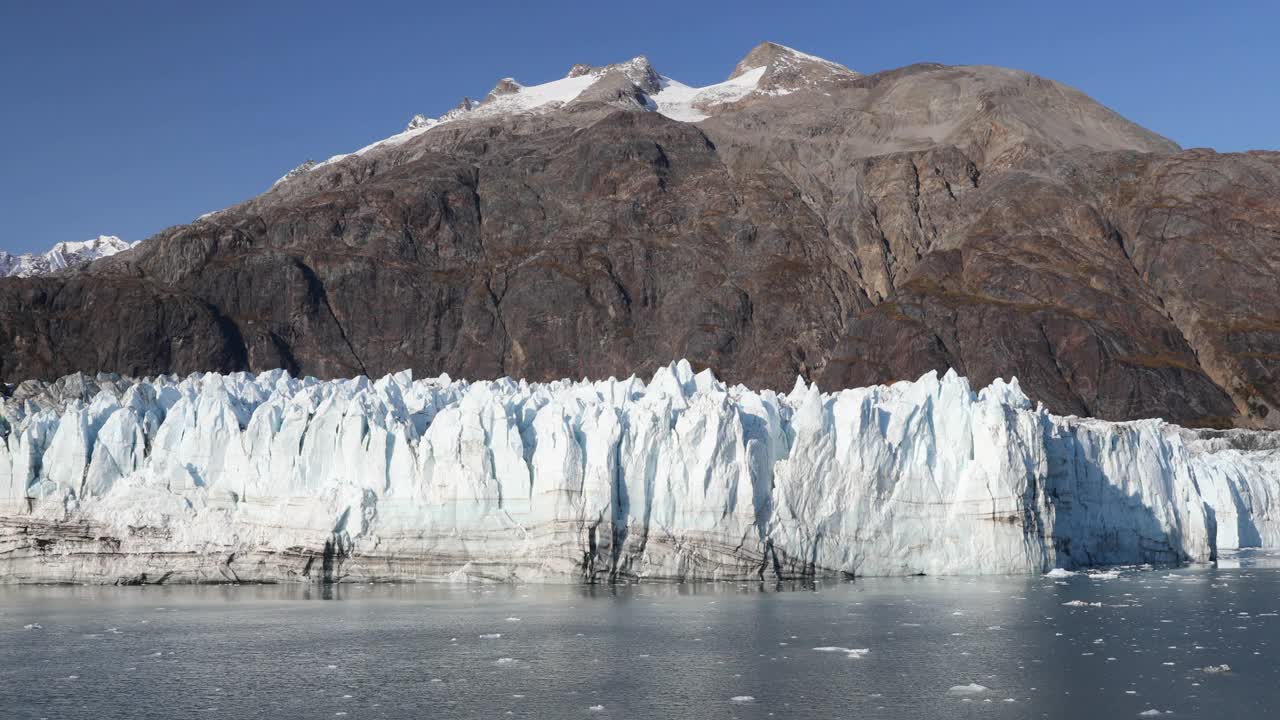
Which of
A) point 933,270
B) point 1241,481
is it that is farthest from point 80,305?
point 1241,481

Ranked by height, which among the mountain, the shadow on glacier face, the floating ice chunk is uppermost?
the mountain

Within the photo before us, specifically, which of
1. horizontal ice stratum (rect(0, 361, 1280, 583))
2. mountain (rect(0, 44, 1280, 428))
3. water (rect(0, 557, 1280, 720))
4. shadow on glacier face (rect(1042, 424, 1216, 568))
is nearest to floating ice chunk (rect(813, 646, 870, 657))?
water (rect(0, 557, 1280, 720))

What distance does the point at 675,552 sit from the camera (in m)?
38.2

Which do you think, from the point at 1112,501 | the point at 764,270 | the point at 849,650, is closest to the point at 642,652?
the point at 849,650

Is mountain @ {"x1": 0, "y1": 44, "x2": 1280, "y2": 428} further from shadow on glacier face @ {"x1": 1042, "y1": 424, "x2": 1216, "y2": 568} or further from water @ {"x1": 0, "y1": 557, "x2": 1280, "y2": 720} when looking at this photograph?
water @ {"x1": 0, "y1": 557, "x2": 1280, "y2": 720}

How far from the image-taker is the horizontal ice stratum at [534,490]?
3812 centimetres

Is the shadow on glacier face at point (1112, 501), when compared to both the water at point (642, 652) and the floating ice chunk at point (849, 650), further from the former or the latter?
the floating ice chunk at point (849, 650)

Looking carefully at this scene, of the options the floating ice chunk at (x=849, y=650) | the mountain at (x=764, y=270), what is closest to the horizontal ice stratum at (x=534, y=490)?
the floating ice chunk at (x=849, y=650)

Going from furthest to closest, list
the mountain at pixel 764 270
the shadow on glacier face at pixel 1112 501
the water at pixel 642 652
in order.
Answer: the mountain at pixel 764 270 → the shadow on glacier face at pixel 1112 501 → the water at pixel 642 652

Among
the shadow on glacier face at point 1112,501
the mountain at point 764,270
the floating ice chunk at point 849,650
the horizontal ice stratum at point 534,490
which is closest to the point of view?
the floating ice chunk at point 849,650

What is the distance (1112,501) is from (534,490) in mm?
21274

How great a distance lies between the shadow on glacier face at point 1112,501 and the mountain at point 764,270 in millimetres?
63227

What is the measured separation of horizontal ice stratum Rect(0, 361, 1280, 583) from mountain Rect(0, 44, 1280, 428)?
74.1 meters

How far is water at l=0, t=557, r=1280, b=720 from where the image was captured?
888 inches
